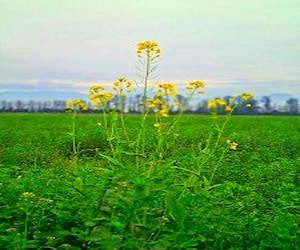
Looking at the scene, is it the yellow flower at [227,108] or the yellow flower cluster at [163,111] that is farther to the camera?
the yellow flower at [227,108]

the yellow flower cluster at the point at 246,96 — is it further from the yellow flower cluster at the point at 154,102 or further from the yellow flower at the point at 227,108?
the yellow flower cluster at the point at 154,102

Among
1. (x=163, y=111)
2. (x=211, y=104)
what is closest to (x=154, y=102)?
(x=163, y=111)

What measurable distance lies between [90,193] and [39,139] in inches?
292

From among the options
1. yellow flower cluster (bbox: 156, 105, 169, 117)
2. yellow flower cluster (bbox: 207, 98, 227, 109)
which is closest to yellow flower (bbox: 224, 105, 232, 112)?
yellow flower cluster (bbox: 207, 98, 227, 109)

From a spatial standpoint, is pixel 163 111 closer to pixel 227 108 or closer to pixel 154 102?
pixel 154 102

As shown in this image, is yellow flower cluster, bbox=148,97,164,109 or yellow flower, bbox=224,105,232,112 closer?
yellow flower cluster, bbox=148,97,164,109

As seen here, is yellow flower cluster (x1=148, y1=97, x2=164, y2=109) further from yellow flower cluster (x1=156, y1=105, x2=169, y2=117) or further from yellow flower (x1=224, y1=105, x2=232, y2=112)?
yellow flower (x1=224, y1=105, x2=232, y2=112)

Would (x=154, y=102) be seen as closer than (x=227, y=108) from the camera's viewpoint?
Yes

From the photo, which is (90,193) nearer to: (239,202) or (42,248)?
(42,248)

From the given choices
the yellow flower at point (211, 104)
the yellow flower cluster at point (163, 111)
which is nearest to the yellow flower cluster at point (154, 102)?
the yellow flower cluster at point (163, 111)

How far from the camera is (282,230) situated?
3.14m

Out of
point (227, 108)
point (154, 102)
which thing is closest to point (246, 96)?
point (227, 108)

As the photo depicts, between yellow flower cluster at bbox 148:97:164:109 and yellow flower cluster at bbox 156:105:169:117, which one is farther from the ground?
yellow flower cluster at bbox 148:97:164:109

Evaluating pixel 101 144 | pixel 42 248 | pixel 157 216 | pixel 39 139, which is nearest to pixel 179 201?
pixel 157 216
